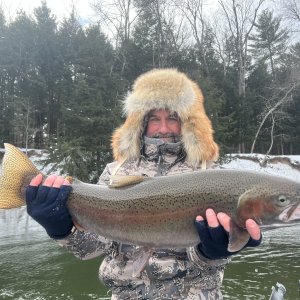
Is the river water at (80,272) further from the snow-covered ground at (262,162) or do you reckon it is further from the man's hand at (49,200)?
the snow-covered ground at (262,162)

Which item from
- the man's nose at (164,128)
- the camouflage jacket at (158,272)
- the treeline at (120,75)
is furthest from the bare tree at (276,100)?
the camouflage jacket at (158,272)

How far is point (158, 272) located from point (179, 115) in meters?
1.44

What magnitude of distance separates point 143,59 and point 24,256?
3132 cm

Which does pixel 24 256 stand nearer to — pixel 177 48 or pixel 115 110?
pixel 115 110

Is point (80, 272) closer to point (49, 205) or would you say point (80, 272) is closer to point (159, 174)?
point (159, 174)

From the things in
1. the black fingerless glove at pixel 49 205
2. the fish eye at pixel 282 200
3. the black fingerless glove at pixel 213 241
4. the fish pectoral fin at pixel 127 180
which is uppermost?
the fish pectoral fin at pixel 127 180

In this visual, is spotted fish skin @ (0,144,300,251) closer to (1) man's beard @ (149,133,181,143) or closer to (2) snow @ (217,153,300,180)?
(1) man's beard @ (149,133,181,143)

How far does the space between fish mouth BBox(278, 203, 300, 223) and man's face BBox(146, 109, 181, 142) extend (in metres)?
1.45

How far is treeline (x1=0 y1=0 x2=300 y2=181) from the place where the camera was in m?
28.9

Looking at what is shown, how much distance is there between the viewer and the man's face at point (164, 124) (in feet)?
12.7

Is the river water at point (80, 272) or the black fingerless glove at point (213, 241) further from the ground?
the black fingerless glove at point (213, 241)

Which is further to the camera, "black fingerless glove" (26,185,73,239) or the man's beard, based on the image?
the man's beard

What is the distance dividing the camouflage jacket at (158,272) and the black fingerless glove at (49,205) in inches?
11.4

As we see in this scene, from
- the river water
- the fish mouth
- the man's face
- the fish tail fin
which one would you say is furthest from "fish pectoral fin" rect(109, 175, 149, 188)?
the river water
